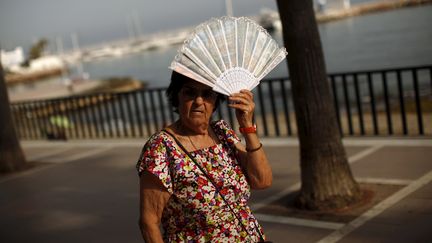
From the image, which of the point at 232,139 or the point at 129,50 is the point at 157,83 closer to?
the point at 232,139

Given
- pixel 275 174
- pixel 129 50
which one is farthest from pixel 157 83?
pixel 129 50

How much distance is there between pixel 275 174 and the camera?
21.8ft

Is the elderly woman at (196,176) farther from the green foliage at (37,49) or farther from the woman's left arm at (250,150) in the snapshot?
the green foliage at (37,49)

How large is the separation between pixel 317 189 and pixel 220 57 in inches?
118

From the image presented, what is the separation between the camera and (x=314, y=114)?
5223 millimetres

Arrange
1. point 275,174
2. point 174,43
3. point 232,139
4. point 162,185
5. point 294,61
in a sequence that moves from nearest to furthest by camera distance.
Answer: point 162,185
point 232,139
point 294,61
point 275,174
point 174,43

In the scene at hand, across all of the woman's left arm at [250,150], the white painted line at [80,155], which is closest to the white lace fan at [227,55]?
the woman's left arm at [250,150]

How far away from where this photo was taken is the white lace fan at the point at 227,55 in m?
2.49

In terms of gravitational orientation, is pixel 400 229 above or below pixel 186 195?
below

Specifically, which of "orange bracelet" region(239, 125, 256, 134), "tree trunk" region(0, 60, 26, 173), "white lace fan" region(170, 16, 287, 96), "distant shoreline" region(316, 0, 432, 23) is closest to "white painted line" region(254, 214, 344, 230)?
"orange bracelet" region(239, 125, 256, 134)

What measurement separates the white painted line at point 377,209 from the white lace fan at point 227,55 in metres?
2.26

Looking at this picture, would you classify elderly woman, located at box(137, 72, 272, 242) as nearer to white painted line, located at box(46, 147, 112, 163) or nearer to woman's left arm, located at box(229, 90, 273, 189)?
woman's left arm, located at box(229, 90, 273, 189)

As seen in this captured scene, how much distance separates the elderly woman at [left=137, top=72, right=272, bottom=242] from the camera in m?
2.52

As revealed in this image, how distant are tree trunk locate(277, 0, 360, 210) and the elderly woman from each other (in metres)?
2.63
